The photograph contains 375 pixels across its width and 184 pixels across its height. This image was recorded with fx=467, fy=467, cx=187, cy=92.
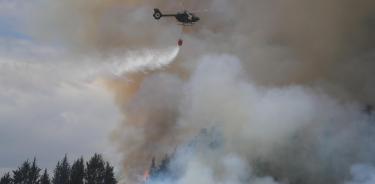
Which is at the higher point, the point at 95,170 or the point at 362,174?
the point at 95,170

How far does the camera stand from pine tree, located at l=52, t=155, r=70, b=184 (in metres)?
112

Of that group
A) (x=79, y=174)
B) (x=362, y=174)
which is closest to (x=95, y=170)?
(x=79, y=174)

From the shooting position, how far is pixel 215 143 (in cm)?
7981

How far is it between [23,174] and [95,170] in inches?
624

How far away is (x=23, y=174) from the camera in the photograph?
302 feet

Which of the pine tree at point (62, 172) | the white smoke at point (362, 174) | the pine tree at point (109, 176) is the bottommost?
the white smoke at point (362, 174)

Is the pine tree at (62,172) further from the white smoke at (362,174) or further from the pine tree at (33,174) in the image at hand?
the white smoke at (362,174)

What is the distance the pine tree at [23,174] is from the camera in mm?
91562

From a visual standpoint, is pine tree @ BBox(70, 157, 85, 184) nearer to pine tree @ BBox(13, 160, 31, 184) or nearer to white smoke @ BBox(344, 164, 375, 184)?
pine tree @ BBox(13, 160, 31, 184)

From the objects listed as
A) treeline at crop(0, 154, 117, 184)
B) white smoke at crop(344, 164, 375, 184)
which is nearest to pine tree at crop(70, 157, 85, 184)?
treeline at crop(0, 154, 117, 184)

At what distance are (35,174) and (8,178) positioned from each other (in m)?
5.04

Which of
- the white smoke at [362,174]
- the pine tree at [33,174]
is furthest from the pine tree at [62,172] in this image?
the white smoke at [362,174]

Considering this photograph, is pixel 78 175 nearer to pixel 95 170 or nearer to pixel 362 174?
pixel 95 170

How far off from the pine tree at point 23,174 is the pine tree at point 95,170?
13.9 meters
